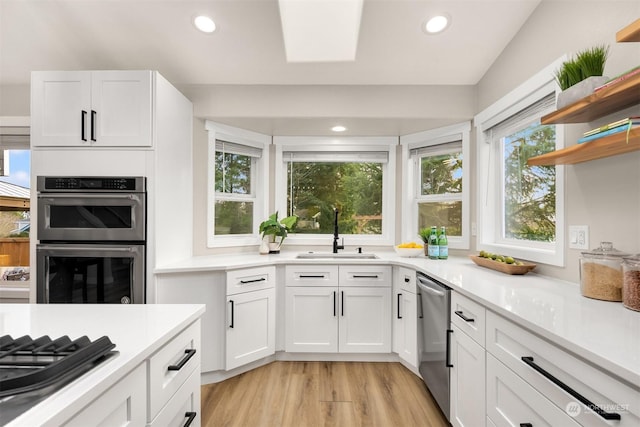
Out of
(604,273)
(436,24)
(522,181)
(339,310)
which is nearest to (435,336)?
(339,310)

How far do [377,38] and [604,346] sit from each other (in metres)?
2.26

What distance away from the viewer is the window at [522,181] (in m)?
1.83

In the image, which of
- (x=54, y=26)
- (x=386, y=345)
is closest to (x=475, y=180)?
(x=386, y=345)

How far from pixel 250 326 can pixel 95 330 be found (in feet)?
5.28

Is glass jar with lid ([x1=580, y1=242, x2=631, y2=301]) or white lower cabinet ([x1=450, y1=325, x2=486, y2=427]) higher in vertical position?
glass jar with lid ([x1=580, y1=242, x2=631, y2=301])

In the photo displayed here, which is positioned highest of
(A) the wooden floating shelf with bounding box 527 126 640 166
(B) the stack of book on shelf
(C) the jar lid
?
(B) the stack of book on shelf

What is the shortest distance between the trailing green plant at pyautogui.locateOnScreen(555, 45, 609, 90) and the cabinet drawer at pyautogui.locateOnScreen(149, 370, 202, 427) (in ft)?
6.87

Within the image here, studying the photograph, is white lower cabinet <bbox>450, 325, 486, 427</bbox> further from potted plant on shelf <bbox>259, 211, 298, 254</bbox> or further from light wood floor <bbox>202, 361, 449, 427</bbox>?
potted plant on shelf <bbox>259, 211, 298, 254</bbox>

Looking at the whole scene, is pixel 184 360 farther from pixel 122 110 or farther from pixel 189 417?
pixel 122 110

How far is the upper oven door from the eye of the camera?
80.5 inches

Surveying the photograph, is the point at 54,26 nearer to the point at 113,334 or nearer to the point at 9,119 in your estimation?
the point at 9,119

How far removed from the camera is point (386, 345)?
256 centimetres

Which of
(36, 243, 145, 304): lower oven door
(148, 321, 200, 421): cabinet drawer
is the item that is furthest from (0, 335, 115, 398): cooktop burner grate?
(36, 243, 145, 304): lower oven door

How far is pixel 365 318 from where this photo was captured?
2.57 m
